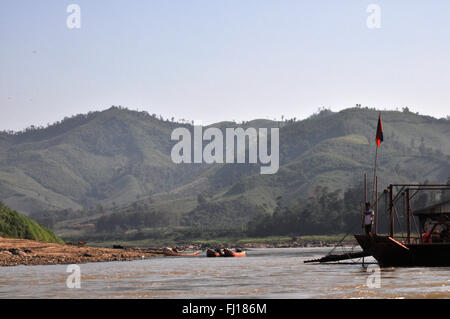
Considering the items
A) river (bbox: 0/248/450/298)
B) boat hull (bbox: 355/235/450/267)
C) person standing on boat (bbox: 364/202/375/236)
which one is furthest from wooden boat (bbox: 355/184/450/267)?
river (bbox: 0/248/450/298)

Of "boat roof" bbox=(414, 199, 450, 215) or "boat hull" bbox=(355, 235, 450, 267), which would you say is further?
"boat roof" bbox=(414, 199, 450, 215)

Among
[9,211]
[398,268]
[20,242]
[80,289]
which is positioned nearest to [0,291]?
[80,289]

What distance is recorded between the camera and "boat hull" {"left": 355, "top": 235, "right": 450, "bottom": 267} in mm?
43219

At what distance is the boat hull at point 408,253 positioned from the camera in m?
43.2

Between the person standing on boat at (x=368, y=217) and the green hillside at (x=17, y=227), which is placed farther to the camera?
the green hillside at (x=17, y=227)

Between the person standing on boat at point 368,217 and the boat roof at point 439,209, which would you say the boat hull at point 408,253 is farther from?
the boat roof at point 439,209

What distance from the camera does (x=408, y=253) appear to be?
43906mm

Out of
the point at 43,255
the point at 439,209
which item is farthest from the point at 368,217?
the point at 43,255

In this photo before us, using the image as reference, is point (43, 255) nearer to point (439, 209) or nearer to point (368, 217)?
point (368, 217)

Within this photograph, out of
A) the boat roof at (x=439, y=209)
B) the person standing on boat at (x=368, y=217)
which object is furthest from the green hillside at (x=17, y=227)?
the boat roof at (x=439, y=209)

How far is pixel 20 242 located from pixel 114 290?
47.5 m

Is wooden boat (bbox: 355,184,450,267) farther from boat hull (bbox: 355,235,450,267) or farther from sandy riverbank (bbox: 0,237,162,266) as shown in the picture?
sandy riverbank (bbox: 0,237,162,266)
